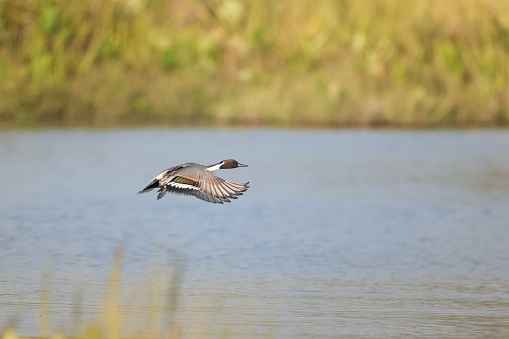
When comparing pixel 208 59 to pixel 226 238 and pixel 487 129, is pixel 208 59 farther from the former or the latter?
pixel 226 238

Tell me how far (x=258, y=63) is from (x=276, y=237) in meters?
13.6

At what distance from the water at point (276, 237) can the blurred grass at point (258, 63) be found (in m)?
2.74

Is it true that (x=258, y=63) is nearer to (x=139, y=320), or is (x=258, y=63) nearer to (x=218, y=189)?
(x=218, y=189)

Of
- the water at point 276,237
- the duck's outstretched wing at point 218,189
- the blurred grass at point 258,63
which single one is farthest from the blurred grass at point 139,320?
the blurred grass at point 258,63

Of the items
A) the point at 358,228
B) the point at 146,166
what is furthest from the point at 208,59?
the point at 358,228

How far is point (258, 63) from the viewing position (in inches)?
921

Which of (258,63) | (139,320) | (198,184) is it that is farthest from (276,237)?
(258,63)

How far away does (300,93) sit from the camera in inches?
832

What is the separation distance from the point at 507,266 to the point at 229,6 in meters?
16.5

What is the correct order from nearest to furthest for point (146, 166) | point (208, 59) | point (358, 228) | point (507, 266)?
point (507, 266) → point (358, 228) → point (146, 166) → point (208, 59)

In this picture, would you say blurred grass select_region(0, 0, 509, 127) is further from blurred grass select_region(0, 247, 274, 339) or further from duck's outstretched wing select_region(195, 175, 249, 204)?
duck's outstretched wing select_region(195, 175, 249, 204)

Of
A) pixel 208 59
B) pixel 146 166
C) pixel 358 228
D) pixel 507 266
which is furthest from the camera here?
pixel 208 59

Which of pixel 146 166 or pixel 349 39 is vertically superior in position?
pixel 349 39

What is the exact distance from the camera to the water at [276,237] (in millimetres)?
6852
